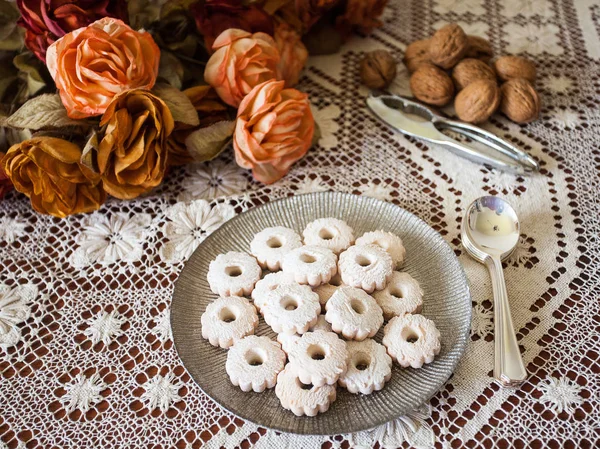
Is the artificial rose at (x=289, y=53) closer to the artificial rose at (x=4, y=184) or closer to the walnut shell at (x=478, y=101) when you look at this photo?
the walnut shell at (x=478, y=101)

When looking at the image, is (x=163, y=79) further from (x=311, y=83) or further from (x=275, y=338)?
(x=275, y=338)

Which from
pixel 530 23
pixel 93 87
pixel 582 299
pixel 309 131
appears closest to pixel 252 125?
pixel 309 131

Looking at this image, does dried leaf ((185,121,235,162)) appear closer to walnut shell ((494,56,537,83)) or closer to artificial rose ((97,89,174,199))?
artificial rose ((97,89,174,199))

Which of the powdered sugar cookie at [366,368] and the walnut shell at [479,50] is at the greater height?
the walnut shell at [479,50]

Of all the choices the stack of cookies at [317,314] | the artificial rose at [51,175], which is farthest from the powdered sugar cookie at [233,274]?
the artificial rose at [51,175]

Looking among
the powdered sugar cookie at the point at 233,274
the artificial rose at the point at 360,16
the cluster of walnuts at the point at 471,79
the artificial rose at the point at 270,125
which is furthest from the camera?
the artificial rose at the point at 360,16

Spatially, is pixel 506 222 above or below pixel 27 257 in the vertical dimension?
above
